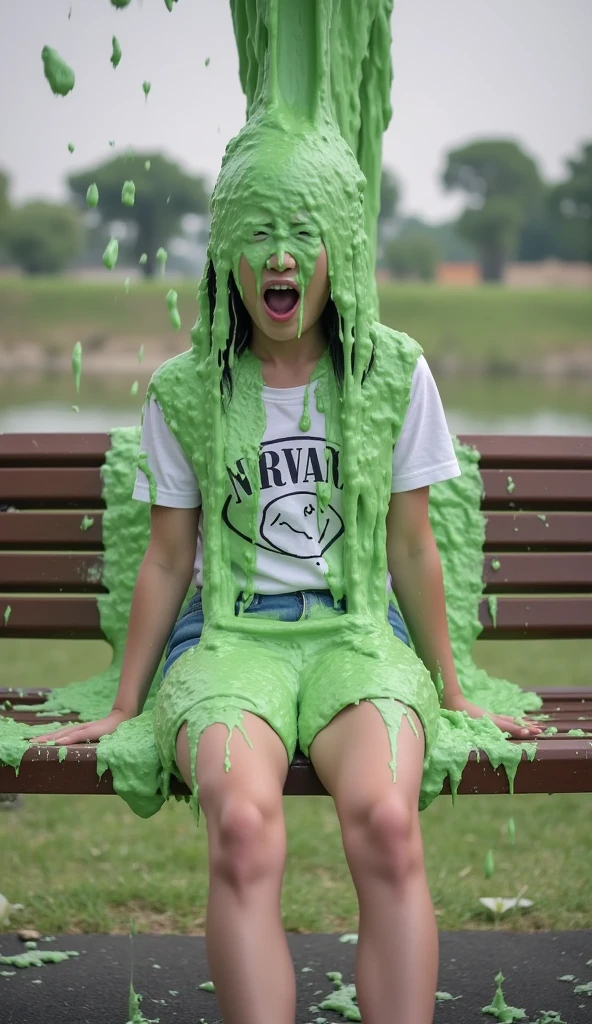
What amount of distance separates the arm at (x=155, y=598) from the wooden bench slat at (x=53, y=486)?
504mm

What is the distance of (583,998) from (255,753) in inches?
44.4

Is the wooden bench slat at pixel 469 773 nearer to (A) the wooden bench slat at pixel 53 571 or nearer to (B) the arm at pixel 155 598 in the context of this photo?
(B) the arm at pixel 155 598

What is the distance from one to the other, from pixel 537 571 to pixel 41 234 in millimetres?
14647

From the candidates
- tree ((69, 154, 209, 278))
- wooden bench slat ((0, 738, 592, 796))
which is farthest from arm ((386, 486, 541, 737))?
tree ((69, 154, 209, 278))

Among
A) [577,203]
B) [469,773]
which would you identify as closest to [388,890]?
[469,773]

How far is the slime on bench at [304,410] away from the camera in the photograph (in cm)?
209

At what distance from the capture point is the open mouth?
2215mm

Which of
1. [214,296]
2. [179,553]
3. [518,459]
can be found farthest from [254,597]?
[518,459]

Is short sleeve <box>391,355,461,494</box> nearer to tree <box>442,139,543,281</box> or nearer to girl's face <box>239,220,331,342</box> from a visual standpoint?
girl's face <box>239,220,331,342</box>

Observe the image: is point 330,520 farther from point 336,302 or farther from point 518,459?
point 518,459

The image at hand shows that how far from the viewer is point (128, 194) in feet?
7.78

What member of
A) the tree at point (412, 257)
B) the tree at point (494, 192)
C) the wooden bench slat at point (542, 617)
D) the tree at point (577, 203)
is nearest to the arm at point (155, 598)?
the wooden bench slat at point (542, 617)

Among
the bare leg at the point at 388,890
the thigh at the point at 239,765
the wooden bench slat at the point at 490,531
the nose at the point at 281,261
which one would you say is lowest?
the bare leg at the point at 388,890

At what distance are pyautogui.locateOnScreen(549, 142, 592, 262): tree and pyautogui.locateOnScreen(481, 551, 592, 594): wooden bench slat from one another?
1599cm
